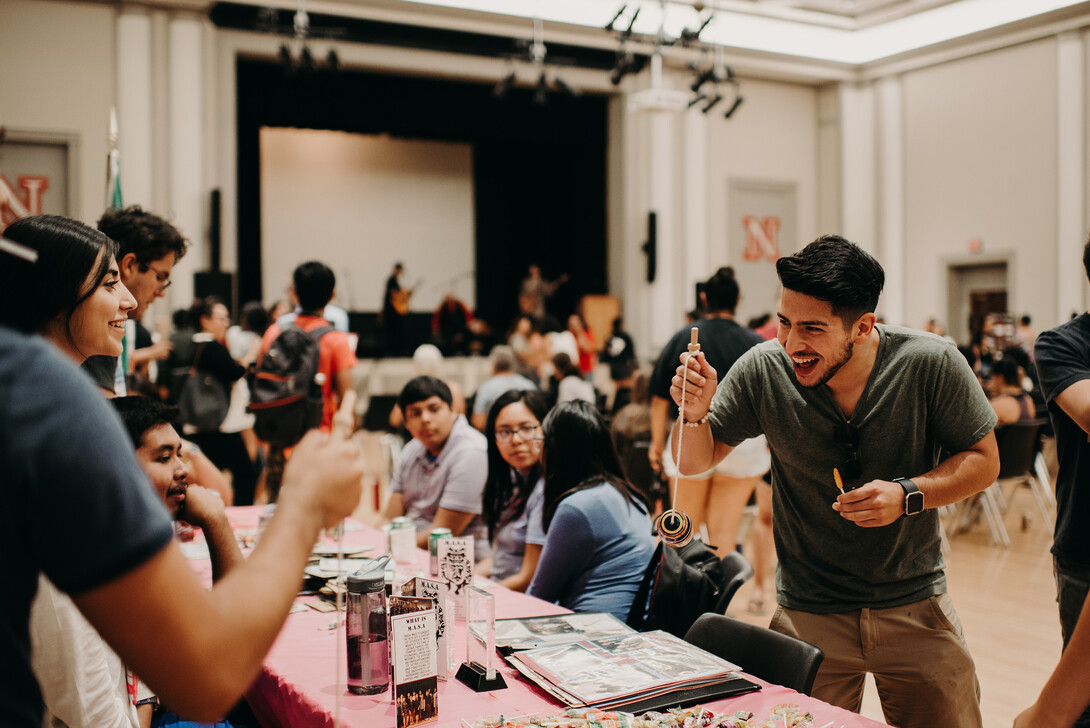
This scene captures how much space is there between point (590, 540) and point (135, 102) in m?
8.54

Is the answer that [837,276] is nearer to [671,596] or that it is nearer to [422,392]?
[671,596]

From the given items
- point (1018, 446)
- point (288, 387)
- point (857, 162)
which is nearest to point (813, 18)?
point (857, 162)

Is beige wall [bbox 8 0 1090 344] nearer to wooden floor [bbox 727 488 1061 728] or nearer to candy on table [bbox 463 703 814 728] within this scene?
wooden floor [bbox 727 488 1061 728]

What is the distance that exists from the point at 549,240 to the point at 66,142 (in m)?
7.46

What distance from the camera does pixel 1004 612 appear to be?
14.3 feet

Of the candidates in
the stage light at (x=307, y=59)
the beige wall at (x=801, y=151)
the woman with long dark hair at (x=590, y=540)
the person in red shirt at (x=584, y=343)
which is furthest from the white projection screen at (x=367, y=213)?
the woman with long dark hair at (x=590, y=540)

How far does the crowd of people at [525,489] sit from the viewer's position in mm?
705

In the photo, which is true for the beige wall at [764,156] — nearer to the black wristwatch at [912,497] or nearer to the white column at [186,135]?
the white column at [186,135]

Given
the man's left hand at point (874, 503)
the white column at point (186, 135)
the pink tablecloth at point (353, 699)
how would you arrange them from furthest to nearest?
the white column at point (186, 135)
the man's left hand at point (874, 503)
the pink tablecloth at point (353, 699)

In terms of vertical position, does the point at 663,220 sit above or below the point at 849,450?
above

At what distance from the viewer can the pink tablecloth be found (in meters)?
1.61

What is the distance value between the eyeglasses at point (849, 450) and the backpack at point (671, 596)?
1.98ft

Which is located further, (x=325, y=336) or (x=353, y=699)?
(x=325, y=336)

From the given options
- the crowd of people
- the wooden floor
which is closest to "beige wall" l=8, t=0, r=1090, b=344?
the wooden floor
